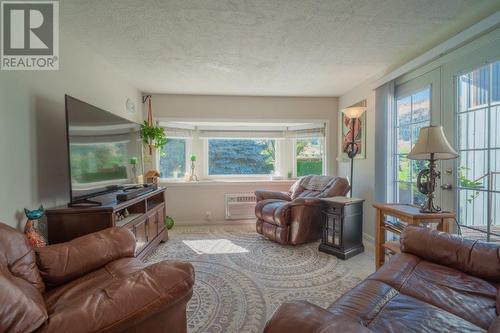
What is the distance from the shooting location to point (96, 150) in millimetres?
2225

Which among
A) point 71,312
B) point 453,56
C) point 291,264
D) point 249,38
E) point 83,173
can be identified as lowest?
point 291,264

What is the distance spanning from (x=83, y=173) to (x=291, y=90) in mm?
3019

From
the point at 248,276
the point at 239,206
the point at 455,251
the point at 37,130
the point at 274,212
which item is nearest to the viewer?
the point at 455,251

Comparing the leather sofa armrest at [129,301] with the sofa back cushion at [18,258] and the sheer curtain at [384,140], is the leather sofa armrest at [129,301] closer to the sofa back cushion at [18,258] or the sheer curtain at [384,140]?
the sofa back cushion at [18,258]

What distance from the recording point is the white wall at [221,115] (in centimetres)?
411

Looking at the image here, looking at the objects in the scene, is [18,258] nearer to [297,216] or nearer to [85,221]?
[85,221]

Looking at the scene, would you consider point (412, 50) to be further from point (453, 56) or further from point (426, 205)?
point (426, 205)


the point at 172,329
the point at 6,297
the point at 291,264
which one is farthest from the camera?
the point at 291,264

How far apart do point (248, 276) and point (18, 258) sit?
5.65ft

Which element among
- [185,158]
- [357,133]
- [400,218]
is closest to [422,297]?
[400,218]

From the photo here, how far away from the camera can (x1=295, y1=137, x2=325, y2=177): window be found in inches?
181

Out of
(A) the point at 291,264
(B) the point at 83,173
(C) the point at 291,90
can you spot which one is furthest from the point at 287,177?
(B) the point at 83,173

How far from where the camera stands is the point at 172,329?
3.49 ft

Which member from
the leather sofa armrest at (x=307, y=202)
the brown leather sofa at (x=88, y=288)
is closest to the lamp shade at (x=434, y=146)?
the leather sofa armrest at (x=307, y=202)
